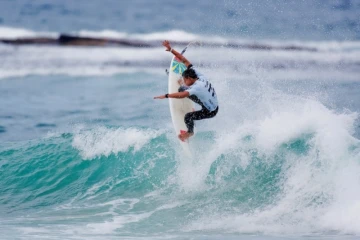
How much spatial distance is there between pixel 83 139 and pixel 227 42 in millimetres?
16279

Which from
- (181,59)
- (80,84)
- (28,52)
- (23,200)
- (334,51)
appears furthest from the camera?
(28,52)

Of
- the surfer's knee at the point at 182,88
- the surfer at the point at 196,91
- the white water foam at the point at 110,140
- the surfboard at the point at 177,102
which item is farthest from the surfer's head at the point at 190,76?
the white water foam at the point at 110,140

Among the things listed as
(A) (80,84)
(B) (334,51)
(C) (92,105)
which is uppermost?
(B) (334,51)

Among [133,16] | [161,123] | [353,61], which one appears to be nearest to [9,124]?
[161,123]

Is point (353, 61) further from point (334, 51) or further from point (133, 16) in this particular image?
point (133, 16)

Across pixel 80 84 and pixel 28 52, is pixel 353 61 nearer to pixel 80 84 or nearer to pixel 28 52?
pixel 80 84

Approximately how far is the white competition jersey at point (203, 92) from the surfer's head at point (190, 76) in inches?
2.5

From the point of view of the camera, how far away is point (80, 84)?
23969 mm

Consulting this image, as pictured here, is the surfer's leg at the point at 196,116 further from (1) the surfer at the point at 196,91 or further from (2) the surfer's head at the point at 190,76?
(2) the surfer's head at the point at 190,76

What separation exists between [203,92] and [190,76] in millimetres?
291

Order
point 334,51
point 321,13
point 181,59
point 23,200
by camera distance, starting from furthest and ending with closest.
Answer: point 321,13 < point 334,51 < point 23,200 < point 181,59

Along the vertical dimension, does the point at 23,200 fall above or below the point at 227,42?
below

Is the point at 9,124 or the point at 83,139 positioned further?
the point at 9,124

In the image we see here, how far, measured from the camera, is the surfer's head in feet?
32.2
